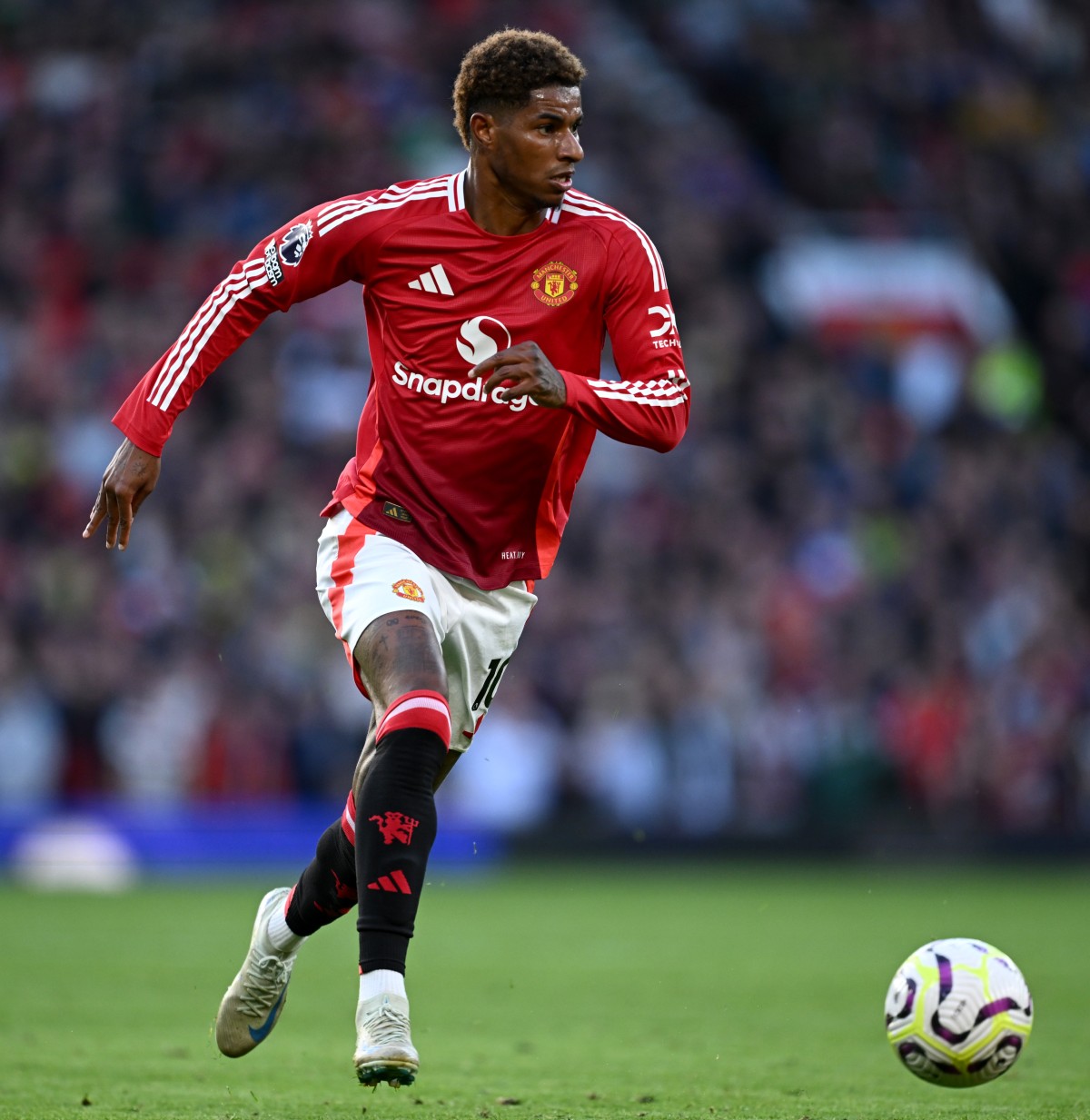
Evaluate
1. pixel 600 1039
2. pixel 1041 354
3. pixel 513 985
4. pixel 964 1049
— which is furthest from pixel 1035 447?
pixel 964 1049

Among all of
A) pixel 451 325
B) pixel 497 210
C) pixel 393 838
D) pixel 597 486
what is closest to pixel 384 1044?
pixel 393 838

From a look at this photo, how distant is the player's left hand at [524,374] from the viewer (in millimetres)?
5004

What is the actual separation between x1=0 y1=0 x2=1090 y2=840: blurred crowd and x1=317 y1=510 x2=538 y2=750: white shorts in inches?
368

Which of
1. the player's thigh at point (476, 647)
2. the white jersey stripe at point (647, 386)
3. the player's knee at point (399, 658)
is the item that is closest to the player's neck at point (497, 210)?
the white jersey stripe at point (647, 386)

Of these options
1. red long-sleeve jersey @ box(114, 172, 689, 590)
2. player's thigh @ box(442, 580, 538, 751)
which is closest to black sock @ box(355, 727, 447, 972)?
player's thigh @ box(442, 580, 538, 751)

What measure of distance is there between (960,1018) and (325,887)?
6.11 feet

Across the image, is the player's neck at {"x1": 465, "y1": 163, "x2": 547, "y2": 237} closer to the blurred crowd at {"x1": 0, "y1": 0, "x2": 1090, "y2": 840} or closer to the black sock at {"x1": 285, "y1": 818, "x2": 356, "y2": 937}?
the black sock at {"x1": 285, "y1": 818, "x2": 356, "y2": 937}

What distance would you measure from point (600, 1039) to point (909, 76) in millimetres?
16771

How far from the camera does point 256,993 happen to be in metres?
5.87

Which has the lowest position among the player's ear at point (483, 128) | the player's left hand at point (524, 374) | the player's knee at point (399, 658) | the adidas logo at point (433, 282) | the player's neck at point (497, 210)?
the player's knee at point (399, 658)

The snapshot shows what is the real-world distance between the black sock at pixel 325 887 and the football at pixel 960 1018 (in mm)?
1606

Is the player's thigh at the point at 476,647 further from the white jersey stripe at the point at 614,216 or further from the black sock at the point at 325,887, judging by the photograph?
the white jersey stripe at the point at 614,216

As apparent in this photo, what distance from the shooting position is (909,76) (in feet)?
71.7

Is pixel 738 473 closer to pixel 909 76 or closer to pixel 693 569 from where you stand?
pixel 693 569
